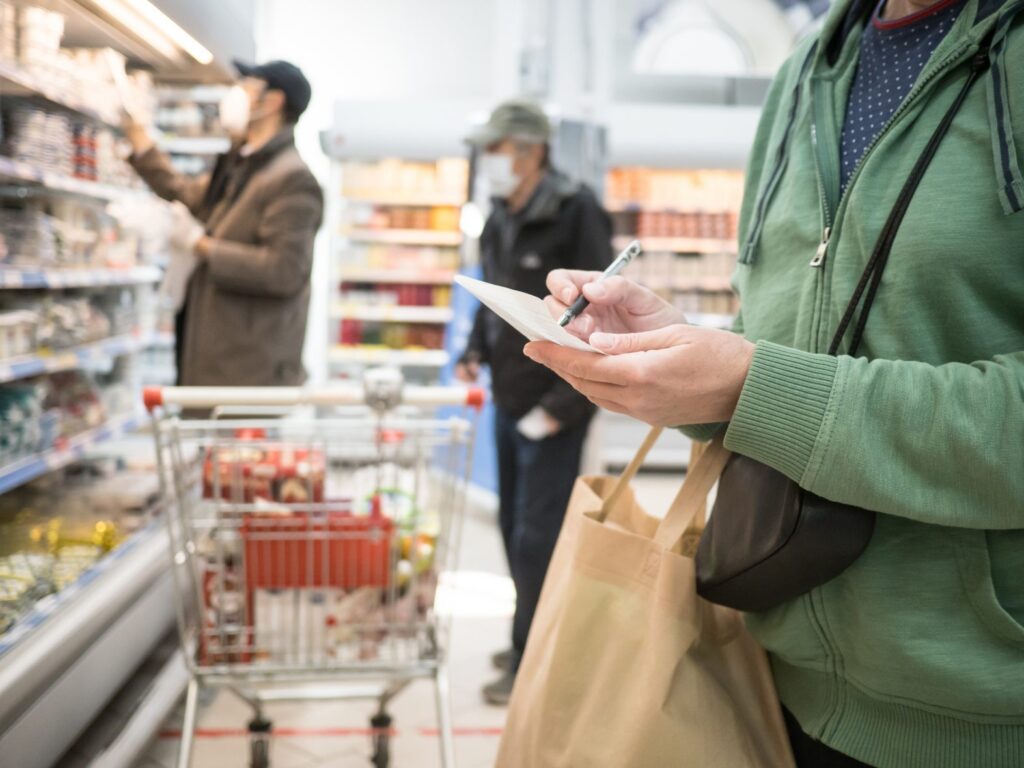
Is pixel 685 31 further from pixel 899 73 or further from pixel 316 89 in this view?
pixel 899 73

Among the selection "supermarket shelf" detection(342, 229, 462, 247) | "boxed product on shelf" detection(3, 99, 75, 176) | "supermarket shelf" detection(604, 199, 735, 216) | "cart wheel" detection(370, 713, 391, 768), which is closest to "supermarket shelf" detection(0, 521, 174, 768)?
"cart wheel" detection(370, 713, 391, 768)

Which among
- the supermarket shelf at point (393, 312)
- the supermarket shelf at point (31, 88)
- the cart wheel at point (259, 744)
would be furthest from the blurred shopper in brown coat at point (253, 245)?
the supermarket shelf at point (393, 312)

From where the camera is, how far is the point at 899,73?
3.32 ft

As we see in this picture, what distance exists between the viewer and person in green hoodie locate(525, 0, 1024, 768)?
848 mm

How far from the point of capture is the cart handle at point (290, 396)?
5.89 feet

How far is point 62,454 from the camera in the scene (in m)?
2.91

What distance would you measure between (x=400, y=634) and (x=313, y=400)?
566mm

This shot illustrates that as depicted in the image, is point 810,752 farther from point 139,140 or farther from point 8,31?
point 139,140

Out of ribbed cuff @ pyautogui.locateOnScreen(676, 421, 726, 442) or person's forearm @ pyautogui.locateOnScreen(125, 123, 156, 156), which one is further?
person's forearm @ pyautogui.locateOnScreen(125, 123, 156, 156)

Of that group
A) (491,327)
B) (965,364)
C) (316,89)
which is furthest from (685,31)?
(965,364)

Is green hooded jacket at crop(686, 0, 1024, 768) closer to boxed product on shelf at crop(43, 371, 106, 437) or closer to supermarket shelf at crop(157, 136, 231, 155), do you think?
boxed product on shelf at crop(43, 371, 106, 437)

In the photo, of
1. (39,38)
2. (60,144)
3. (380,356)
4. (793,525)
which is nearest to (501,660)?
(60,144)

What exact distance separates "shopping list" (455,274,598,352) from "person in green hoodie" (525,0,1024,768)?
3 centimetres

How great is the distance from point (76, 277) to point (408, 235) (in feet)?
15.6
